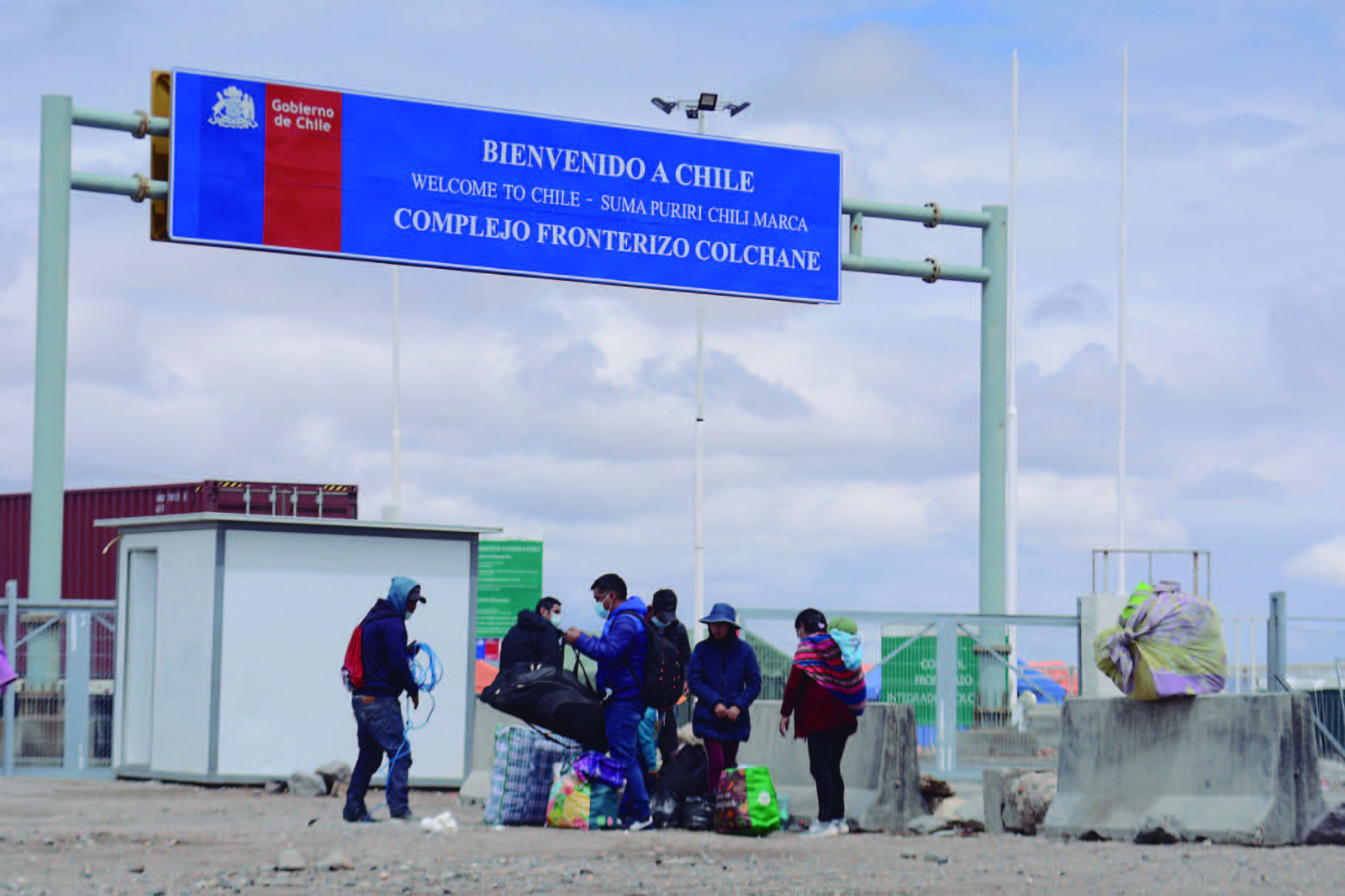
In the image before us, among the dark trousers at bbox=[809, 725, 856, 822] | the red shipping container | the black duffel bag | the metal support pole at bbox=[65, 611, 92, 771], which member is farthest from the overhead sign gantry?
the dark trousers at bbox=[809, 725, 856, 822]

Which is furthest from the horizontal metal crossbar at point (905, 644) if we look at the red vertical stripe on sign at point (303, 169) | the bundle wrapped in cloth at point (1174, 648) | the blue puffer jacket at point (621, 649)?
the red vertical stripe on sign at point (303, 169)

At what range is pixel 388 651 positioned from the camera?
1283cm

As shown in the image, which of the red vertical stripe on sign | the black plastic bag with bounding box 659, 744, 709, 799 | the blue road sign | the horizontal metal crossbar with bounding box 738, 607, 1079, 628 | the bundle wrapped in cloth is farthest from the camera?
the red vertical stripe on sign

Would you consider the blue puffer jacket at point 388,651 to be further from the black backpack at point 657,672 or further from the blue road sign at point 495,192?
the blue road sign at point 495,192

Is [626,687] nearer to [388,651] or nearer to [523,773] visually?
[523,773]

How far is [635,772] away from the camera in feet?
41.9

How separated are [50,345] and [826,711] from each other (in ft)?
36.2

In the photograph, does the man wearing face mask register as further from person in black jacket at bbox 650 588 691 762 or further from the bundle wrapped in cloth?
the bundle wrapped in cloth

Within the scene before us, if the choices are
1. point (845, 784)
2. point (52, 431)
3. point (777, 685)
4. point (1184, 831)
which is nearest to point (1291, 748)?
point (1184, 831)

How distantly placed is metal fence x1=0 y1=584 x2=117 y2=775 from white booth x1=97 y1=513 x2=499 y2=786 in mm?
1246

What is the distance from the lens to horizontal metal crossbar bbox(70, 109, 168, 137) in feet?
65.3

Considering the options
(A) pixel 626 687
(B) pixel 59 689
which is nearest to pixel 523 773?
(A) pixel 626 687

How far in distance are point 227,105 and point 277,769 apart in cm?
787

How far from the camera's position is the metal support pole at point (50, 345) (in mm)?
19672
